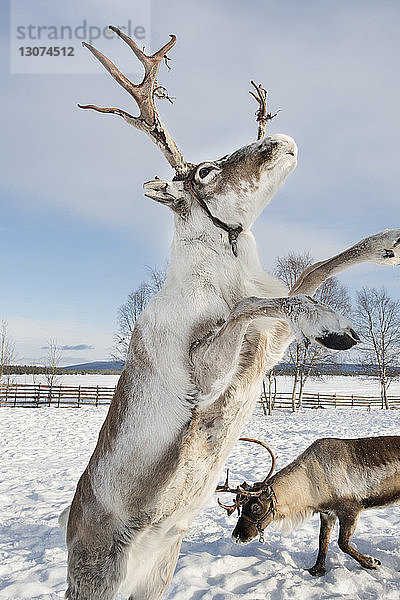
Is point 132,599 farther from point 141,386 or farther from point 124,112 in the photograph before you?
point 124,112

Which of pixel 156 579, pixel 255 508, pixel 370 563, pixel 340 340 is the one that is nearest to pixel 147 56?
pixel 340 340

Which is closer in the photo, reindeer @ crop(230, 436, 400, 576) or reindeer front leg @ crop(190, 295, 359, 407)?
reindeer front leg @ crop(190, 295, 359, 407)

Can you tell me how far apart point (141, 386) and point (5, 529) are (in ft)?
18.7

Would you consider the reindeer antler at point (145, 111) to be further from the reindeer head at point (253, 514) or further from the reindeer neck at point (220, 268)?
the reindeer head at point (253, 514)

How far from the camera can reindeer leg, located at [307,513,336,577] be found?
5.31 metres

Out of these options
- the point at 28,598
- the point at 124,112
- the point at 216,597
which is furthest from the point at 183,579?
the point at 124,112

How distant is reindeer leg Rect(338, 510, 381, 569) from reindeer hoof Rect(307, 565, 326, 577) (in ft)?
→ 1.27

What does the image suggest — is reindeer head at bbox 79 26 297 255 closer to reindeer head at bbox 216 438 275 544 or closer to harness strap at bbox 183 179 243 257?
harness strap at bbox 183 179 243 257

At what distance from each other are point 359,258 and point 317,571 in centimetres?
421

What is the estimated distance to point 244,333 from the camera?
2285mm

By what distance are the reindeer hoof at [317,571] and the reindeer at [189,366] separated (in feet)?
10.2

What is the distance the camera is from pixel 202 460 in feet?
8.68

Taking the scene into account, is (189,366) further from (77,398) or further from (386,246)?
(77,398)

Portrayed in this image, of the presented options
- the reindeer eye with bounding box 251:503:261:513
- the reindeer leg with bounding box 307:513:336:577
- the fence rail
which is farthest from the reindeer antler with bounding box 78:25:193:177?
the fence rail
